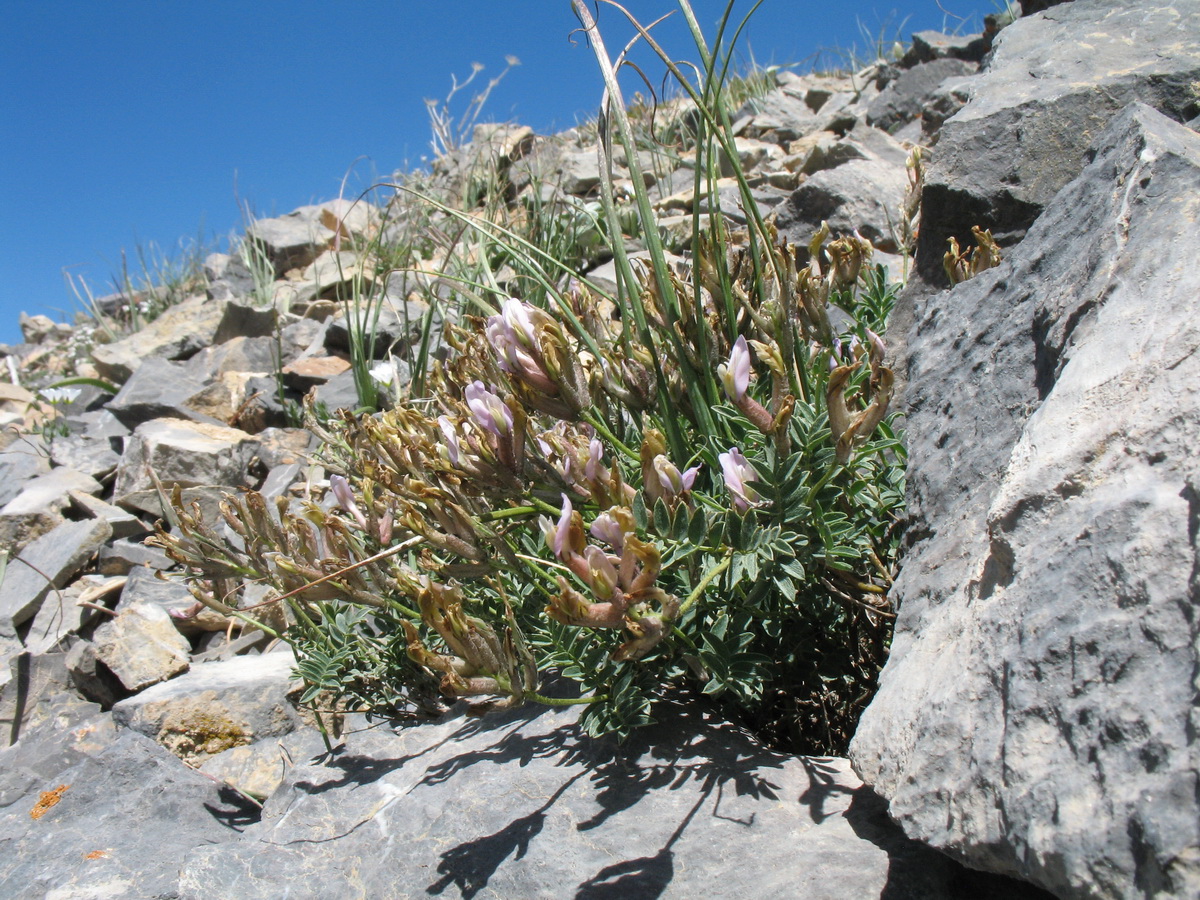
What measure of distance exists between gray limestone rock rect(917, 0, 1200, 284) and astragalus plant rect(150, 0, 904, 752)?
0.73 metres

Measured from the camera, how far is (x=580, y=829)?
1.66 metres

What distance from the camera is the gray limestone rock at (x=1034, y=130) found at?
2.78m

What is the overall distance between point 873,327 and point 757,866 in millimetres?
1667

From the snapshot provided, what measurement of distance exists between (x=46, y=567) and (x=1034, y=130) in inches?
188

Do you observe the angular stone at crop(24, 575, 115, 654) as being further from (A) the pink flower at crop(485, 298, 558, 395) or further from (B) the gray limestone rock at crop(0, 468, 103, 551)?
(A) the pink flower at crop(485, 298, 558, 395)

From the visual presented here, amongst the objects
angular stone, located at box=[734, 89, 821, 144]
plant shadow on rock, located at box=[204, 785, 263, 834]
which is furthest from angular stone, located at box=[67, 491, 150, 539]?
angular stone, located at box=[734, 89, 821, 144]

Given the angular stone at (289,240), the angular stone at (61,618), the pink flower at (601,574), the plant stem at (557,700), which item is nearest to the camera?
the pink flower at (601,574)

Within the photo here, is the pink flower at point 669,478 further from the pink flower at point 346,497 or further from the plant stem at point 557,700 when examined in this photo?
the pink flower at point 346,497

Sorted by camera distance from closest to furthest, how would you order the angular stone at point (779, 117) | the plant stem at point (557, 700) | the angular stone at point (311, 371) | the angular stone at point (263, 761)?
the plant stem at point (557, 700), the angular stone at point (263, 761), the angular stone at point (311, 371), the angular stone at point (779, 117)

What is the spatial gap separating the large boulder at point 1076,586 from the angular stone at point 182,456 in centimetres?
406

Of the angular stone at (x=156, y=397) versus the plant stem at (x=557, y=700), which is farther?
the angular stone at (x=156, y=397)

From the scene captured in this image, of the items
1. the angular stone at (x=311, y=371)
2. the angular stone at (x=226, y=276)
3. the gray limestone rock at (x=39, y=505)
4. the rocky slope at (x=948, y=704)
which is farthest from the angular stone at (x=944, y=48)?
the gray limestone rock at (x=39, y=505)

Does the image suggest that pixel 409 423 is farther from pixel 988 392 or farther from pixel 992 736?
pixel 992 736

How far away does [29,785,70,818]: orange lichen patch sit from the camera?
7.16 ft
